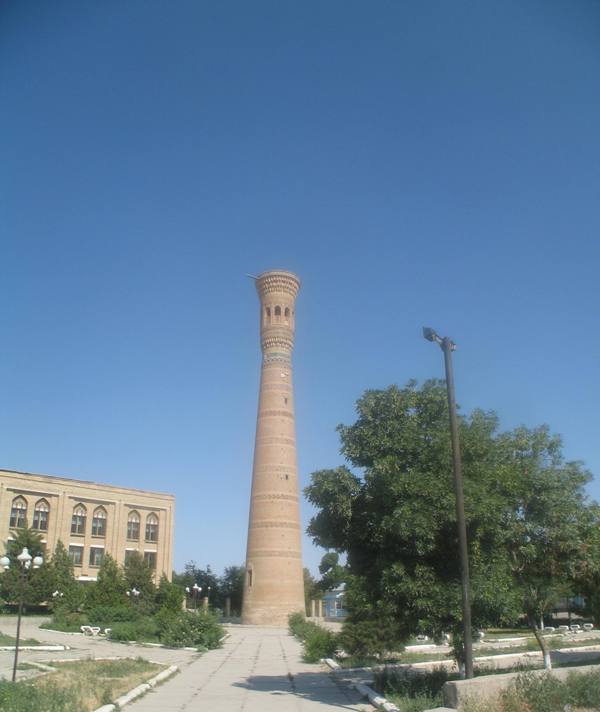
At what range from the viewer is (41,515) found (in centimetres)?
4775

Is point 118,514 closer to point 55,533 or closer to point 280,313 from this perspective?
point 55,533

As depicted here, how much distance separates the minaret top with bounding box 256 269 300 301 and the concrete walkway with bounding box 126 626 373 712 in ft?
101

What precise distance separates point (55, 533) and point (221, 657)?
27041 millimetres

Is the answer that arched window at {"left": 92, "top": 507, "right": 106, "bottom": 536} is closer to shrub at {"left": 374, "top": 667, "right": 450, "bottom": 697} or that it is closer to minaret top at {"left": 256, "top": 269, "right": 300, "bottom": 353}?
minaret top at {"left": 256, "top": 269, "right": 300, "bottom": 353}

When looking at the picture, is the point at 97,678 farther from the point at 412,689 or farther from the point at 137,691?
the point at 412,689

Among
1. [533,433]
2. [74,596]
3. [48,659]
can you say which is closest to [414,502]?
[533,433]

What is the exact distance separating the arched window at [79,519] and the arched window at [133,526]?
3797mm

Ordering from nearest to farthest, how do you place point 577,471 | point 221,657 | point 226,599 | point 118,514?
point 577,471, point 221,657, point 118,514, point 226,599

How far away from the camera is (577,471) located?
1669 centimetres


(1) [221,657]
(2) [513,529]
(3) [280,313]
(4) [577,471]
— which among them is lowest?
(1) [221,657]

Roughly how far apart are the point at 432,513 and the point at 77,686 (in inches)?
318

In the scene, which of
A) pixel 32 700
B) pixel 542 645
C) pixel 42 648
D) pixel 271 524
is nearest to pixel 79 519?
pixel 271 524

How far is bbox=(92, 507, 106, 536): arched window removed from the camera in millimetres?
50750

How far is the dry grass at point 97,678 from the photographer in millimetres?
12961
